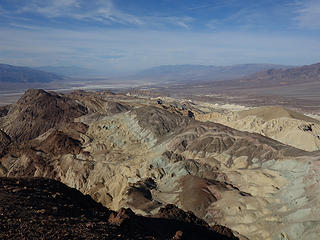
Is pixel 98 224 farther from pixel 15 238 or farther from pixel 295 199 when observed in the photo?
pixel 295 199

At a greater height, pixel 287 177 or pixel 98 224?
pixel 98 224

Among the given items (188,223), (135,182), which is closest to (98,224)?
(188,223)

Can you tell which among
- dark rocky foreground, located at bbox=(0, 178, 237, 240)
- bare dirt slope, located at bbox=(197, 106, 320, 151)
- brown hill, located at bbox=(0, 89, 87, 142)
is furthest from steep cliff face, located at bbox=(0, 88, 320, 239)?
brown hill, located at bbox=(0, 89, 87, 142)

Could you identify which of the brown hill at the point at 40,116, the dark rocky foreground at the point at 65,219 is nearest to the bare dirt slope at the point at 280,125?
the dark rocky foreground at the point at 65,219

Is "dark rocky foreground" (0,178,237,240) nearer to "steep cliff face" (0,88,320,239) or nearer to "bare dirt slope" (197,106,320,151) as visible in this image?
"steep cliff face" (0,88,320,239)

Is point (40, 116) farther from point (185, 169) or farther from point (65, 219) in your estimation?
point (65, 219)

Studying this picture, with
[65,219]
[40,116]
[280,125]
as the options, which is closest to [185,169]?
[65,219]
